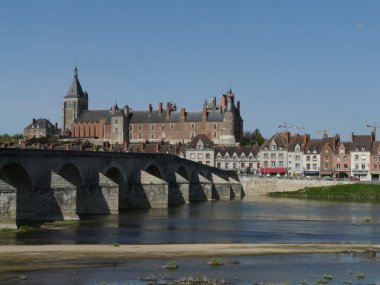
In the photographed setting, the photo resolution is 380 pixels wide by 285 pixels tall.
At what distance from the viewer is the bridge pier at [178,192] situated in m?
83.9

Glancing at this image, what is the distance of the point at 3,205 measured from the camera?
45.0m

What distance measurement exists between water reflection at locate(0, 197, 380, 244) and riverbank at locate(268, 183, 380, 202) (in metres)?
16.5

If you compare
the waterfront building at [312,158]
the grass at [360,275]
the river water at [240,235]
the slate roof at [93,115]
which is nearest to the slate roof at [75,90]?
the slate roof at [93,115]

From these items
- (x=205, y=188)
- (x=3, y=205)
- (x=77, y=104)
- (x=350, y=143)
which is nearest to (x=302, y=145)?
(x=350, y=143)

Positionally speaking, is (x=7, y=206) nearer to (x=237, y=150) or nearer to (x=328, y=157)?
(x=328, y=157)

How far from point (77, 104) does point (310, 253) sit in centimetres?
14405

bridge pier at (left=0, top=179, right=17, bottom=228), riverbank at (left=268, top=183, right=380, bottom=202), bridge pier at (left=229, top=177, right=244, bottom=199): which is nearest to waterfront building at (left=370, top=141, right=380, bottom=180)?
riverbank at (left=268, top=183, right=380, bottom=202)

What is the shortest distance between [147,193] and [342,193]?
30.5 meters

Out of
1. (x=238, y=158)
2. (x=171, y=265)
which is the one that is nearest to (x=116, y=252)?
(x=171, y=265)

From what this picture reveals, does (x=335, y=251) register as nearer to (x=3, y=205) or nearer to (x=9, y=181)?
(x=3, y=205)

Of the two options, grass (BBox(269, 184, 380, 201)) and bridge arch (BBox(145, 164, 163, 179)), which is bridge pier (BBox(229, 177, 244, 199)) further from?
bridge arch (BBox(145, 164, 163, 179))

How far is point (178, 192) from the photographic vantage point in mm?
84562

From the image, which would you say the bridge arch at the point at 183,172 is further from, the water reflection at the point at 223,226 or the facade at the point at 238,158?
the facade at the point at 238,158

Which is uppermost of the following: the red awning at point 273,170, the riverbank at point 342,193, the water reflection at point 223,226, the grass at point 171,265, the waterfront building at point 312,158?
the waterfront building at point 312,158
